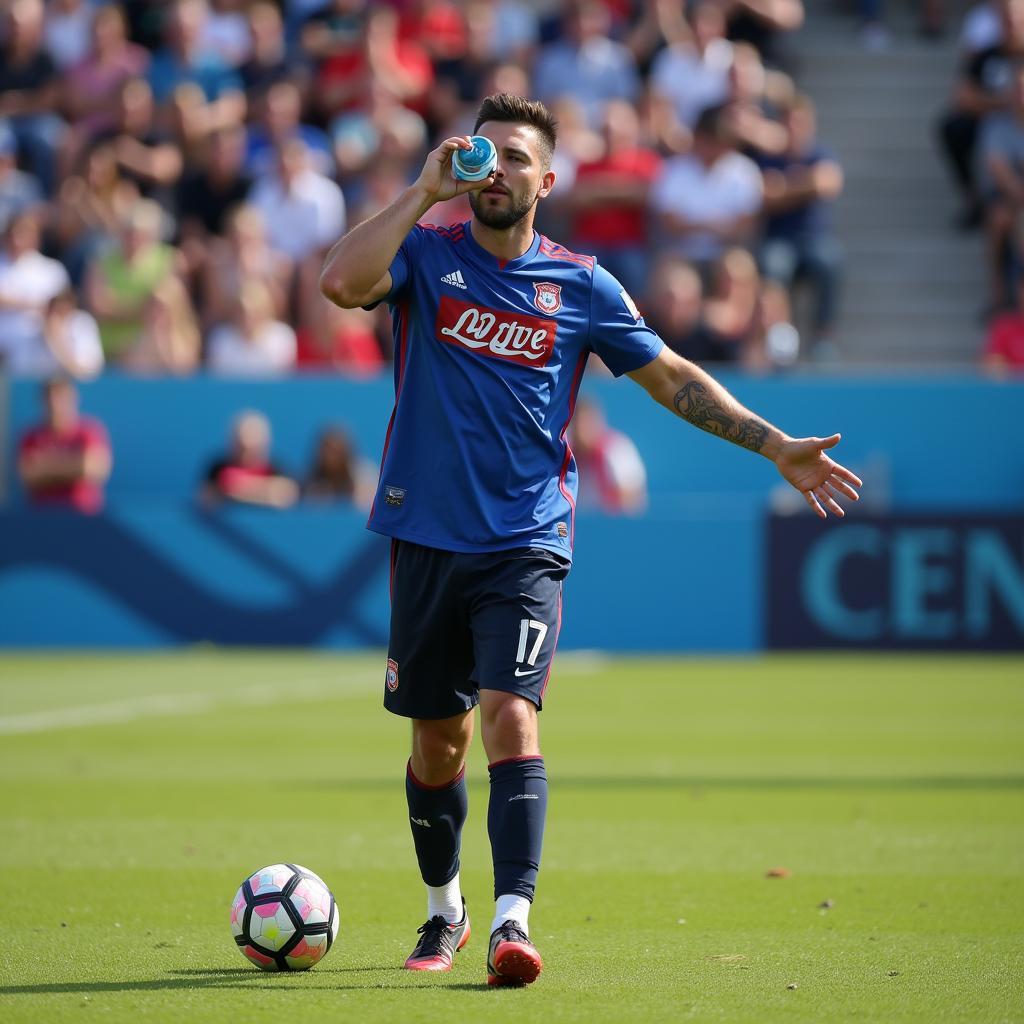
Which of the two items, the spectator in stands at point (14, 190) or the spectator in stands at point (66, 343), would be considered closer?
the spectator in stands at point (66, 343)

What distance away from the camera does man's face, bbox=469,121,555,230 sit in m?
5.75

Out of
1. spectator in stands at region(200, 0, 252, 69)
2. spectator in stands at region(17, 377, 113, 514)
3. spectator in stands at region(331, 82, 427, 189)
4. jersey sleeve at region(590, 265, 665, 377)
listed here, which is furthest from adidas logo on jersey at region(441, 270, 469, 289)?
spectator in stands at region(200, 0, 252, 69)

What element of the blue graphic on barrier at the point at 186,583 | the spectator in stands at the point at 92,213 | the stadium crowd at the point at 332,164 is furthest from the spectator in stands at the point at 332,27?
the blue graphic on barrier at the point at 186,583

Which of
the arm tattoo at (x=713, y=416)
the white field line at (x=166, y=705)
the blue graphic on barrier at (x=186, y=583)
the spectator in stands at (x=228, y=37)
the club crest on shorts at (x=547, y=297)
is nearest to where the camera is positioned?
the club crest on shorts at (x=547, y=297)

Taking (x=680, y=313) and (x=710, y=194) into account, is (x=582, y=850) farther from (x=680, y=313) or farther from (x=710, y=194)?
(x=710, y=194)

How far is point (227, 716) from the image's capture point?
12883 mm

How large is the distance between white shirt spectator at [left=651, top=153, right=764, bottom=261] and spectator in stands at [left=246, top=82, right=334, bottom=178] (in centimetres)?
368

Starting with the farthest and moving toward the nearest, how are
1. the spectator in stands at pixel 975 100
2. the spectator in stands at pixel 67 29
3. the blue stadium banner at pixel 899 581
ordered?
the spectator in stands at pixel 67 29
the spectator in stands at pixel 975 100
the blue stadium banner at pixel 899 581

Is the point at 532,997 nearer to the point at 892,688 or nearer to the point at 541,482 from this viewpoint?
the point at 541,482

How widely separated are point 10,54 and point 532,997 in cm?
1871

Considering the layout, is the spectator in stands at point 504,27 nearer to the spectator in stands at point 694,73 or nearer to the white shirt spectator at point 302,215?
the spectator in stands at point 694,73

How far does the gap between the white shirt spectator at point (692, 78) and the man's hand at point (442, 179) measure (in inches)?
597

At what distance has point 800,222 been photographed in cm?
1948

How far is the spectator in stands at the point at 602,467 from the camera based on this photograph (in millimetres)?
17797
